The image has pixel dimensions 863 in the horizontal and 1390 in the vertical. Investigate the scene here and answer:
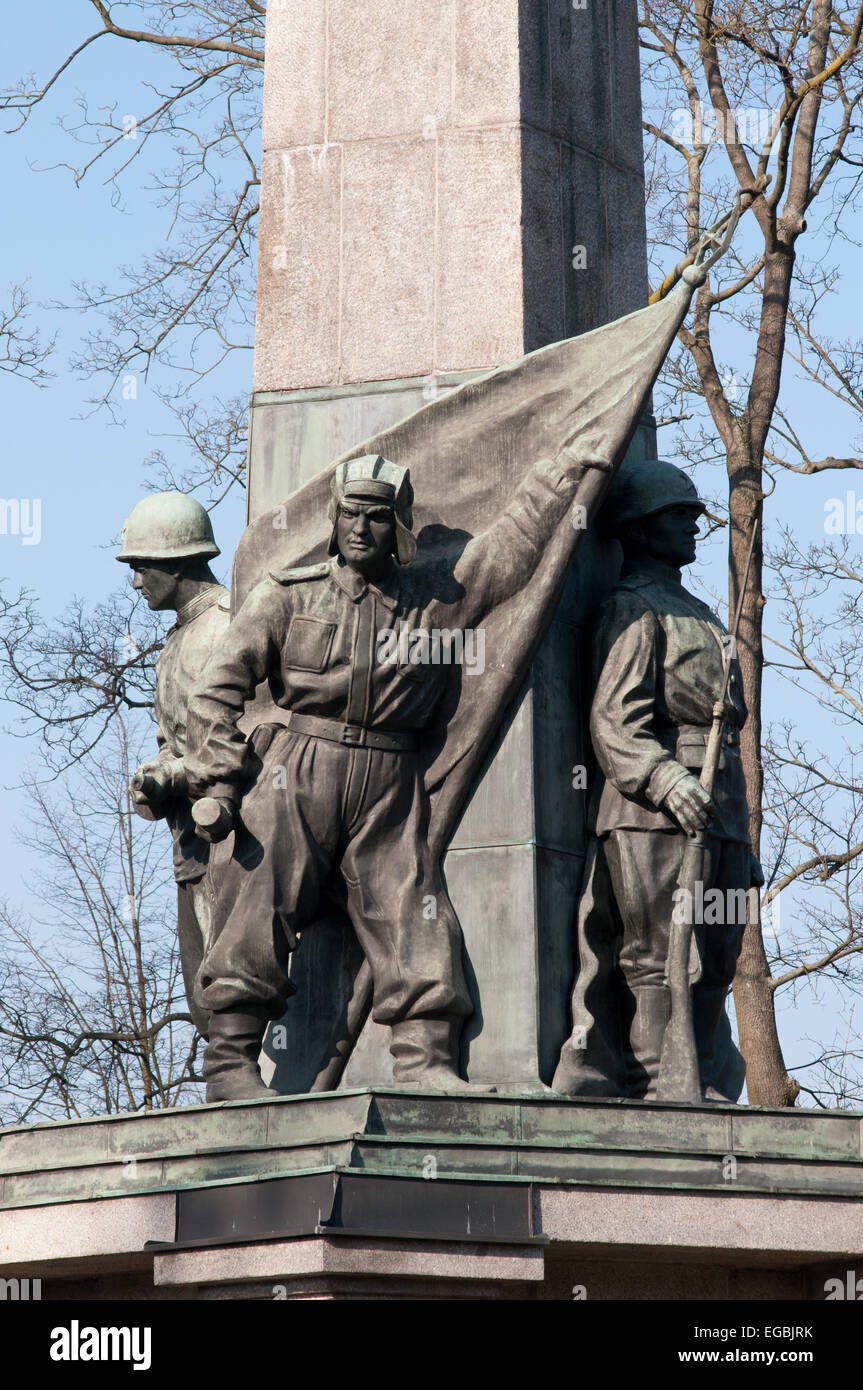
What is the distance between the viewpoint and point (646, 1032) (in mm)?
10383

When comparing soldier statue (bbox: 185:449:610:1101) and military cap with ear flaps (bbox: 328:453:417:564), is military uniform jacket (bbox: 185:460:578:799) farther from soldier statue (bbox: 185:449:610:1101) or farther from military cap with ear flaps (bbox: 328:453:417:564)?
military cap with ear flaps (bbox: 328:453:417:564)

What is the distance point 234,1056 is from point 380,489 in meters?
2.10

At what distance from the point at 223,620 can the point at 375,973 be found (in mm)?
1920

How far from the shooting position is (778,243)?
62.8ft

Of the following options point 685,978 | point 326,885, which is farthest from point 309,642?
point 685,978

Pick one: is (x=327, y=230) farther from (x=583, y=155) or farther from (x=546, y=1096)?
(x=546, y=1096)

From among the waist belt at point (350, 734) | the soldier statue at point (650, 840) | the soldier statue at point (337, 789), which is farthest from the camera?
the soldier statue at point (650, 840)

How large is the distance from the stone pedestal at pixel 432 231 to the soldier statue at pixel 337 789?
0.39 metres

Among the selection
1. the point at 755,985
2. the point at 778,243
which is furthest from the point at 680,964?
the point at 778,243

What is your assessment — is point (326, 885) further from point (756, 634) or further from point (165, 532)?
point (756, 634)

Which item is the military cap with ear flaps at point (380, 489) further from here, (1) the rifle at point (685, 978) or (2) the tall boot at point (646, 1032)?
(2) the tall boot at point (646, 1032)

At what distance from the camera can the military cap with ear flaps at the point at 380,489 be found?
32.8 feet

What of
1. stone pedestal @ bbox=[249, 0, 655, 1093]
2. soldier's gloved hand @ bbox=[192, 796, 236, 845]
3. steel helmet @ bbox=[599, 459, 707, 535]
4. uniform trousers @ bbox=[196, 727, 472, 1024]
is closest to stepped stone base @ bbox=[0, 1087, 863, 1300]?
uniform trousers @ bbox=[196, 727, 472, 1024]

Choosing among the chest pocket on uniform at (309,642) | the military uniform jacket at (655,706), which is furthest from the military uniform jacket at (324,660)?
the military uniform jacket at (655,706)
